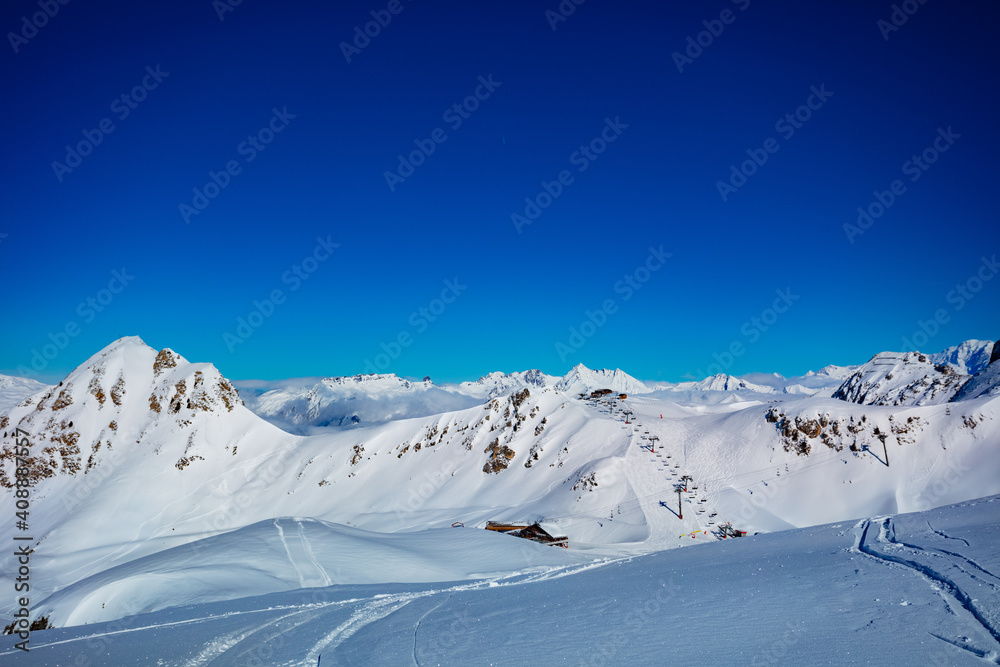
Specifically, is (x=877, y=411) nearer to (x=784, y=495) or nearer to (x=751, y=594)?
(x=784, y=495)

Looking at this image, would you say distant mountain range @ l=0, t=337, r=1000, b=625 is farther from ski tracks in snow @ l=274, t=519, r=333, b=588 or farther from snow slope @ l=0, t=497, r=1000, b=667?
snow slope @ l=0, t=497, r=1000, b=667

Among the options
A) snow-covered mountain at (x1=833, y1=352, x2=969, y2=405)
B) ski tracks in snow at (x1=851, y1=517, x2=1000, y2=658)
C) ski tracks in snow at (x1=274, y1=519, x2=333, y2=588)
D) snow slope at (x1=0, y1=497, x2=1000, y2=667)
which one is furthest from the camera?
→ snow-covered mountain at (x1=833, y1=352, x2=969, y2=405)

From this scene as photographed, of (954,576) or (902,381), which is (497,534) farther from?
(902,381)

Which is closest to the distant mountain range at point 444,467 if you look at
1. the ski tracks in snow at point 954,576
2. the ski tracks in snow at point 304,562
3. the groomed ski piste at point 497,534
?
the ski tracks in snow at point 304,562

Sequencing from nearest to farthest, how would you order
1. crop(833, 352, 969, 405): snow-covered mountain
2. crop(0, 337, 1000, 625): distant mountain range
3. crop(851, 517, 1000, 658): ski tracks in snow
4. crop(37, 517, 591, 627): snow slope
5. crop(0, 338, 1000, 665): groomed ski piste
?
crop(851, 517, 1000, 658): ski tracks in snow → crop(0, 338, 1000, 665): groomed ski piste → crop(37, 517, 591, 627): snow slope → crop(0, 337, 1000, 625): distant mountain range → crop(833, 352, 969, 405): snow-covered mountain

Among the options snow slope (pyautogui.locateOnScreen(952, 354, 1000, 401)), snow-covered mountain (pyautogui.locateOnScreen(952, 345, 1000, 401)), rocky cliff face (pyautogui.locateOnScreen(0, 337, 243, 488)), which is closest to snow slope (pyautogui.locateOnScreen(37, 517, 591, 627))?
snow-covered mountain (pyautogui.locateOnScreen(952, 345, 1000, 401))


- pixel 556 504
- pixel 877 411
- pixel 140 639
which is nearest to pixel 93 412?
pixel 556 504

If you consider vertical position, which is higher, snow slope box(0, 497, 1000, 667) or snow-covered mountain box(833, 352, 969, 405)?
snow-covered mountain box(833, 352, 969, 405)
